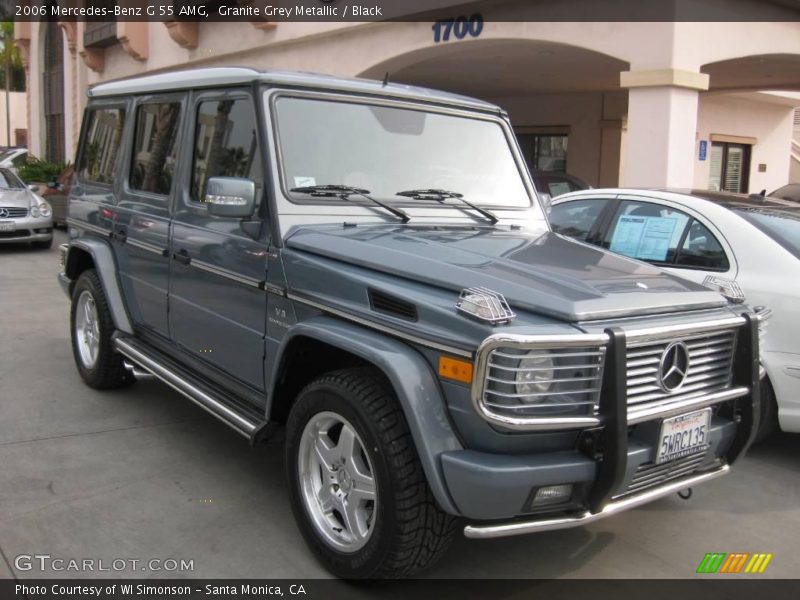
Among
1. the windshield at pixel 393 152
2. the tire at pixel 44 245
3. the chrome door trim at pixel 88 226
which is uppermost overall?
the windshield at pixel 393 152

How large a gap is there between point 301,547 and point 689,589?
170 centimetres

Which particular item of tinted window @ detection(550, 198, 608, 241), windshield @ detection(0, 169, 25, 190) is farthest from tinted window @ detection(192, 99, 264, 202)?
windshield @ detection(0, 169, 25, 190)

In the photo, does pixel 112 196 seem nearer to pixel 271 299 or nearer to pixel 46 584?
pixel 271 299

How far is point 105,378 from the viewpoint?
565cm

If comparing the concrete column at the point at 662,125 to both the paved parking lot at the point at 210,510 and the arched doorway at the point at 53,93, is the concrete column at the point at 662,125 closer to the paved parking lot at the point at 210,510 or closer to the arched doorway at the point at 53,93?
the paved parking lot at the point at 210,510

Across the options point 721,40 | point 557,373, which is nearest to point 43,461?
point 557,373

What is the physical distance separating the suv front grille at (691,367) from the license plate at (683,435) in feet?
0.28

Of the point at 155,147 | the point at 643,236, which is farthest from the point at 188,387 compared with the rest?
the point at 643,236

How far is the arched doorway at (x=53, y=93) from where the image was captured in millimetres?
27938

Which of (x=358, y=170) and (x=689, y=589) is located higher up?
(x=358, y=170)

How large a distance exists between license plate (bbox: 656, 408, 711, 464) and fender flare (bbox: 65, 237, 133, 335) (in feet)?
12.1

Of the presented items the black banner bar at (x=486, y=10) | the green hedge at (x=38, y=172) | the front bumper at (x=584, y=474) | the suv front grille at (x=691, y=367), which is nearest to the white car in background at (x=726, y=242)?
the suv front grille at (x=691, y=367)

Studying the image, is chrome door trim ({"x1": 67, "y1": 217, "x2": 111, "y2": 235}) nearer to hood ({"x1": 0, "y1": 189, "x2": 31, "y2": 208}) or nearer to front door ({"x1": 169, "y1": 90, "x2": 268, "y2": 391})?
front door ({"x1": 169, "y1": 90, "x2": 268, "y2": 391})

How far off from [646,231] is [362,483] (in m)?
3.16
